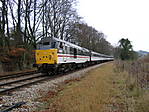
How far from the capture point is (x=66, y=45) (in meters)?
13.8

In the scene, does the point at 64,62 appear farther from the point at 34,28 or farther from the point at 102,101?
the point at 34,28

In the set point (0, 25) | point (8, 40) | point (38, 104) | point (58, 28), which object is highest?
point (58, 28)

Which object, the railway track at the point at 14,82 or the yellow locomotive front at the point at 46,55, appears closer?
the railway track at the point at 14,82

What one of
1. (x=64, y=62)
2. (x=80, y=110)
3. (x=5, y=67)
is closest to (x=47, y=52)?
(x=64, y=62)

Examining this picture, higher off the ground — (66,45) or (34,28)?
(34,28)

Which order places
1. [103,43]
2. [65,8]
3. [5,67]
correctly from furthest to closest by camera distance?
1. [103,43]
2. [65,8]
3. [5,67]

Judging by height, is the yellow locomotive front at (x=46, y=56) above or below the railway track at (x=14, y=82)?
above

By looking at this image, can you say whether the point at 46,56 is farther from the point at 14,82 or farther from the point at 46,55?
the point at 14,82

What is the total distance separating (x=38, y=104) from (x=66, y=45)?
9160mm

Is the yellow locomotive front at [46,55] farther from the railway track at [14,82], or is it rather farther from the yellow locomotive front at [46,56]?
the railway track at [14,82]

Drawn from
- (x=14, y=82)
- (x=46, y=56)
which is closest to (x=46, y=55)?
(x=46, y=56)

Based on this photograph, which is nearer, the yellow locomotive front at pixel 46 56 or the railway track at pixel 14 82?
the railway track at pixel 14 82

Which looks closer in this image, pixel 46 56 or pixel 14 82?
pixel 14 82

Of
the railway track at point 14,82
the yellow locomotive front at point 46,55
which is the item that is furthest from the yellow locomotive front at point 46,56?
the railway track at point 14,82
